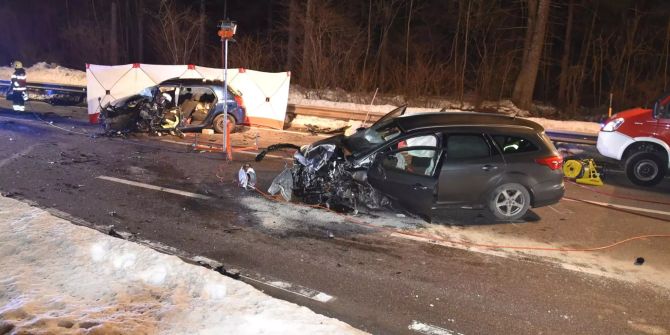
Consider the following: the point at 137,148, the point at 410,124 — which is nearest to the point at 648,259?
the point at 410,124

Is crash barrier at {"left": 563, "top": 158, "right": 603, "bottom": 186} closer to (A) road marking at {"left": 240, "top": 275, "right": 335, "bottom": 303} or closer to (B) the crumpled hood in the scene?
(B) the crumpled hood

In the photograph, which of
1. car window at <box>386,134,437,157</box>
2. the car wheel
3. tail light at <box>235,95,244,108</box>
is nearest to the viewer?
car window at <box>386,134,437,157</box>

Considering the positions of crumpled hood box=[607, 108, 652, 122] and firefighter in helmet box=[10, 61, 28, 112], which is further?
firefighter in helmet box=[10, 61, 28, 112]

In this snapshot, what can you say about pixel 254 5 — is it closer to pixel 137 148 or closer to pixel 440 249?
pixel 137 148

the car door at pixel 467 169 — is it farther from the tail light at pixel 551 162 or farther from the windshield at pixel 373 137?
the windshield at pixel 373 137

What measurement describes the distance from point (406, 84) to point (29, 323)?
2057 centimetres

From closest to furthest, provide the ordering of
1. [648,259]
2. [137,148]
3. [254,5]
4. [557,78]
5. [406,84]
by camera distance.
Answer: [648,259]
[137,148]
[406,84]
[557,78]
[254,5]

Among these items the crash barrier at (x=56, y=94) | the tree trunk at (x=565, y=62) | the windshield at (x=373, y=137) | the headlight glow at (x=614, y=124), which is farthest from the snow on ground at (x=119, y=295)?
the tree trunk at (x=565, y=62)

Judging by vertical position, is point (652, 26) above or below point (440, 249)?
above

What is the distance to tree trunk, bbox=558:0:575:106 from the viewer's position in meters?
27.1

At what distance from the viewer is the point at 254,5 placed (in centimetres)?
3716

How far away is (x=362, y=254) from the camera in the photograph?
631cm

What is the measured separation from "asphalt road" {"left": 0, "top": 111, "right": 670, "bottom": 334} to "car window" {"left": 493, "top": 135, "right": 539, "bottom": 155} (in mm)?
1099

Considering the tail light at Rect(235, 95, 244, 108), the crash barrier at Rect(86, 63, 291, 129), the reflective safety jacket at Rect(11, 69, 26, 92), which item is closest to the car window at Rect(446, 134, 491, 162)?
the tail light at Rect(235, 95, 244, 108)
